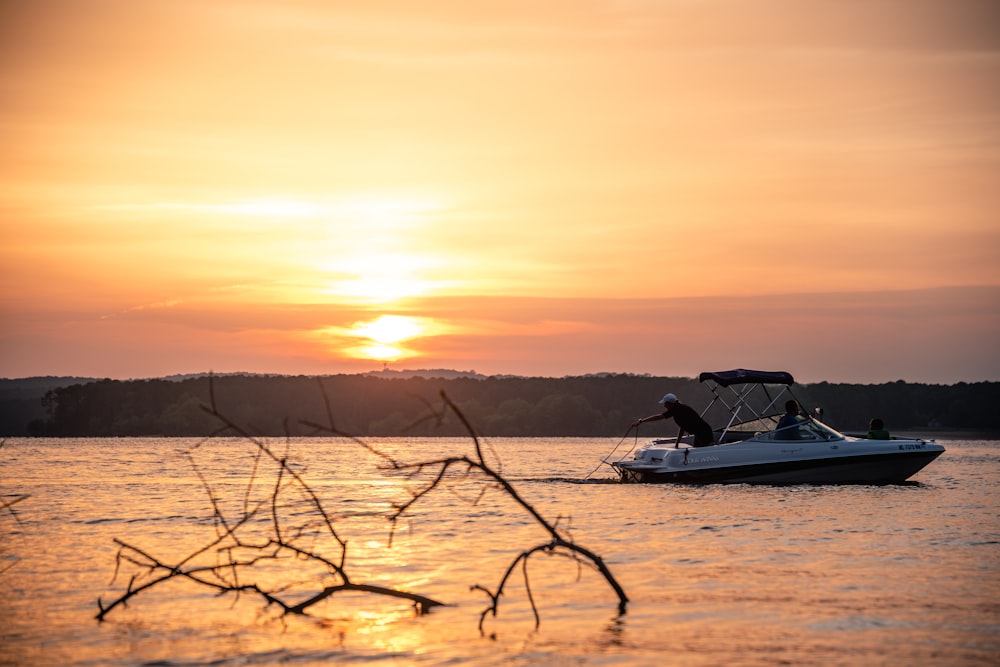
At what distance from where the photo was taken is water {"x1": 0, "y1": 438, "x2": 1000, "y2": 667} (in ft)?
40.4

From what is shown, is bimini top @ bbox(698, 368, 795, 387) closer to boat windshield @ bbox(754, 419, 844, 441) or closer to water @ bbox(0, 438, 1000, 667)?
boat windshield @ bbox(754, 419, 844, 441)

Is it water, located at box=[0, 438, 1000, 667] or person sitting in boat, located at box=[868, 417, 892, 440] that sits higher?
person sitting in boat, located at box=[868, 417, 892, 440]

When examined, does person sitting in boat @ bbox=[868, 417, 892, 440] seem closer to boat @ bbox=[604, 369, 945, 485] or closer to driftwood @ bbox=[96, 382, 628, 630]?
boat @ bbox=[604, 369, 945, 485]

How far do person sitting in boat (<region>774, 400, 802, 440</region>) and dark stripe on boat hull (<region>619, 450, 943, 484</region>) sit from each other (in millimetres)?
755

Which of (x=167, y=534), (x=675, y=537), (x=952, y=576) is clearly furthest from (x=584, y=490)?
(x=952, y=576)

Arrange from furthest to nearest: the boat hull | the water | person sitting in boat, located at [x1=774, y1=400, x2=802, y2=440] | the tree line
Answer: the tree line → person sitting in boat, located at [x1=774, y1=400, x2=802, y2=440] → the boat hull → the water

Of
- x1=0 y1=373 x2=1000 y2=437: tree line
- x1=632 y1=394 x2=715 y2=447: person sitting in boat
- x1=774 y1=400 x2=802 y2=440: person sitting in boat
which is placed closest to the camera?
x1=774 y1=400 x2=802 y2=440: person sitting in boat

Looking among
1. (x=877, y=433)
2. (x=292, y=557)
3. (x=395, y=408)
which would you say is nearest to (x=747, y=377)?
(x=877, y=433)

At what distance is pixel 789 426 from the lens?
32.6 metres

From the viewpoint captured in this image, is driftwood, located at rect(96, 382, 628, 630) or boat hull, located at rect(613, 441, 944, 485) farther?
boat hull, located at rect(613, 441, 944, 485)

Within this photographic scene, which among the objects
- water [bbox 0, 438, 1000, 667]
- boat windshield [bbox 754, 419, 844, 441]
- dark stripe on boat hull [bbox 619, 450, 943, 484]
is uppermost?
boat windshield [bbox 754, 419, 844, 441]

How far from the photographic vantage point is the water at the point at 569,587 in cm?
1230

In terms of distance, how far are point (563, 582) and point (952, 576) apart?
5515mm

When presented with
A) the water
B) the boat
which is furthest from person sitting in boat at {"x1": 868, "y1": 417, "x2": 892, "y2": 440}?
the water
